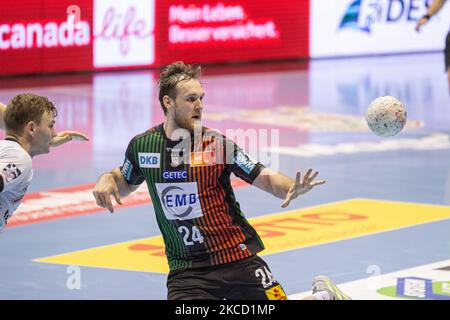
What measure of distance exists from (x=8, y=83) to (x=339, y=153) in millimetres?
7772

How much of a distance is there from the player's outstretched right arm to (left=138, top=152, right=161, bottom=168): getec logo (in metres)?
0.18

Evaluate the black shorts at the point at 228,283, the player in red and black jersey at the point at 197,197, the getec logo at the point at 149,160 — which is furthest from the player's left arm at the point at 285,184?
the getec logo at the point at 149,160

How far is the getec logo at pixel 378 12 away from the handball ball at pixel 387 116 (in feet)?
61.6

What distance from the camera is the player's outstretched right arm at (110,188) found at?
23.8 ft

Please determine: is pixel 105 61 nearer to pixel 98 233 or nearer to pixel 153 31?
pixel 153 31

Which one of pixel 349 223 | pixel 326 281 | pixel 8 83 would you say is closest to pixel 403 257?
pixel 349 223

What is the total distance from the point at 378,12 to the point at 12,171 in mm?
21652

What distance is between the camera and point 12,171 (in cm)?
699

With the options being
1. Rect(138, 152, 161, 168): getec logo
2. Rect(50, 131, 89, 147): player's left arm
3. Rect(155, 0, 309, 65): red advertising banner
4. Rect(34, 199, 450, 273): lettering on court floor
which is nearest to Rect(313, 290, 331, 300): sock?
Rect(138, 152, 161, 168): getec logo

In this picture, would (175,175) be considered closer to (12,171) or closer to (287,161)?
(12,171)

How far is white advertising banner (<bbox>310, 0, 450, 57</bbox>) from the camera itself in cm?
2728

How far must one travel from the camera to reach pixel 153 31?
24219mm

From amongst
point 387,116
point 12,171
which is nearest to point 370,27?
point 387,116

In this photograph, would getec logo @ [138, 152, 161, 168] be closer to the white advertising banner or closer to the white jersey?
the white jersey
